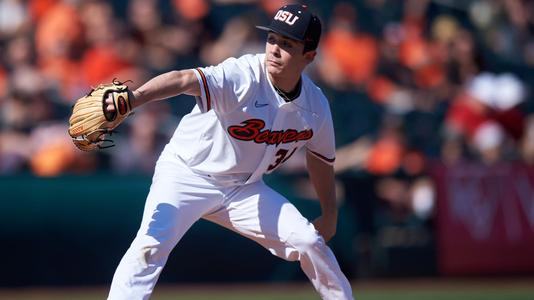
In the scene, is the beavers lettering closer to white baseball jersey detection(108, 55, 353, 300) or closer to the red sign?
white baseball jersey detection(108, 55, 353, 300)

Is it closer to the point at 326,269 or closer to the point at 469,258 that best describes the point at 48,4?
the point at 469,258

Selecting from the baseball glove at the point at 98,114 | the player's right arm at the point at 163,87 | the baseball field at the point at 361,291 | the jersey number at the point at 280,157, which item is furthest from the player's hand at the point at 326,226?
the baseball field at the point at 361,291

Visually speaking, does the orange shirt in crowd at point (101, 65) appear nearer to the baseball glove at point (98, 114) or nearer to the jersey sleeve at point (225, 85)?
the jersey sleeve at point (225, 85)

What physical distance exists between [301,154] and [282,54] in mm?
5108

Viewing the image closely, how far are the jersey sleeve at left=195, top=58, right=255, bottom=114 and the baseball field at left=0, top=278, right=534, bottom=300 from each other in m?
3.80

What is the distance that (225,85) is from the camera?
555 centimetres

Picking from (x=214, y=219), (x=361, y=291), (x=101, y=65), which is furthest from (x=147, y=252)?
(x=101, y=65)

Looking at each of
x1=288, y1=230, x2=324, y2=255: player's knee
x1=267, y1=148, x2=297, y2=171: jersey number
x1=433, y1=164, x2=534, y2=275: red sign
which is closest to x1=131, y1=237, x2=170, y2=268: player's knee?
x1=288, y1=230, x2=324, y2=255: player's knee

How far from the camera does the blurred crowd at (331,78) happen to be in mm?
10500

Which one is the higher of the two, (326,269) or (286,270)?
(326,269)

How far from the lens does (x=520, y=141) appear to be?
11.6 metres

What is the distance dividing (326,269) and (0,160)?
5.52m

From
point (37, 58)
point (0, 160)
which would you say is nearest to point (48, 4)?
point (37, 58)

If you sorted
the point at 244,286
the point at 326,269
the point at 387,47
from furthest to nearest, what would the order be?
the point at 387,47
the point at 244,286
the point at 326,269
